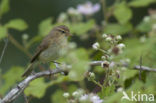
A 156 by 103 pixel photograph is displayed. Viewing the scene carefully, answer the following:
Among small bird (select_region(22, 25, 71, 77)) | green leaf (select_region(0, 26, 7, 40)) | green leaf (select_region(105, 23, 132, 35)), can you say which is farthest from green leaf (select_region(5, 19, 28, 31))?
green leaf (select_region(105, 23, 132, 35))

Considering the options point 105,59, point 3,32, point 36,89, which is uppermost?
point 3,32

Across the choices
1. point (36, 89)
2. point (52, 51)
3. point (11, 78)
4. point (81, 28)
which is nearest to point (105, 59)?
point (36, 89)

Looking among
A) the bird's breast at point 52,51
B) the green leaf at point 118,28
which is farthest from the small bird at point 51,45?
the green leaf at point 118,28

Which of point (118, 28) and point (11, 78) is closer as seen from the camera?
point (11, 78)

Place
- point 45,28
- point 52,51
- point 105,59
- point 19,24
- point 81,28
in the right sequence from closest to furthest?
1. point 105,59
2. point 52,51
3. point 81,28
4. point 19,24
5. point 45,28

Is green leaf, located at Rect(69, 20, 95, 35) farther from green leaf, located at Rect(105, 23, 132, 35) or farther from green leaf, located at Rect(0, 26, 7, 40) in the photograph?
green leaf, located at Rect(0, 26, 7, 40)

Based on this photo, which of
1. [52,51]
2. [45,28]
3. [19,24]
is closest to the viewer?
[52,51]

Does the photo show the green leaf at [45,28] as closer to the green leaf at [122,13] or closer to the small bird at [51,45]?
the small bird at [51,45]

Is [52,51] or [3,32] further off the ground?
[3,32]

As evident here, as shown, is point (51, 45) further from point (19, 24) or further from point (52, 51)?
point (19, 24)
